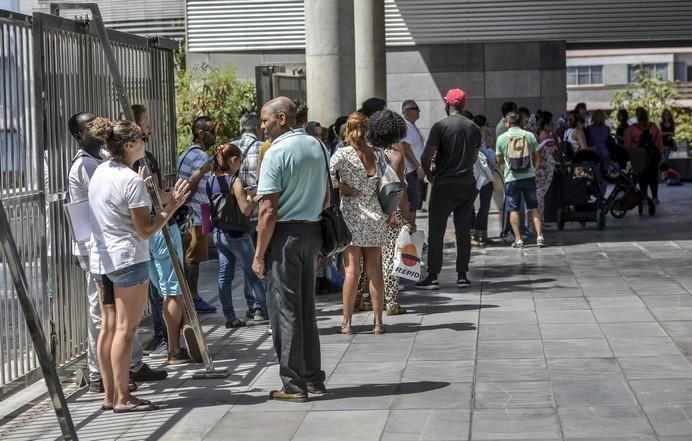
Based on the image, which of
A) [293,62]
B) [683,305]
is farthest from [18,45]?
[293,62]

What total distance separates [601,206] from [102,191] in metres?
12.0

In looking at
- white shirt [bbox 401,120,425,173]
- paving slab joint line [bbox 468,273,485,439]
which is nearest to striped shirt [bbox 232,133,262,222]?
paving slab joint line [bbox 468,273,485,439]

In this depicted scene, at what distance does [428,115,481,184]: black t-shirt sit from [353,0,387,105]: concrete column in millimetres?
8287

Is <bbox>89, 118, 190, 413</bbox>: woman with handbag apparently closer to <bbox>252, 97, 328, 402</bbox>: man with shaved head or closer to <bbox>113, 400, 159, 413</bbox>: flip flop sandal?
<bbox>113, 400, 159, 413</bbox>: flip flop sandal

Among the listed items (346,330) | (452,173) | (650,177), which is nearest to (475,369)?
(346,330)

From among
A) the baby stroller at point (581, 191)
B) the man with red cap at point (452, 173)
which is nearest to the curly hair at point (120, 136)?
the man with red cap at point (452, 173)

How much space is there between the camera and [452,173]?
1283cm

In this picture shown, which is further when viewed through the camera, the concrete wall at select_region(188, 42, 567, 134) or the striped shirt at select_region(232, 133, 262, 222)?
the concrete wall at select_region(188, 42, 567, 134)

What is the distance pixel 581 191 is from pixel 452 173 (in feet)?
17.9

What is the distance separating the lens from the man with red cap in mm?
12805

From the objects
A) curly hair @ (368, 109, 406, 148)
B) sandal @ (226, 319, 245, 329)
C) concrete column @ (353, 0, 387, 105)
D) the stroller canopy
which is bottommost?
sandal @ (226, 319, 245, 329)

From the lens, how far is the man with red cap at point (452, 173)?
12.8 metres

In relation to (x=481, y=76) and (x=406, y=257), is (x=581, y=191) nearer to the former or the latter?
(x=481, y=76)

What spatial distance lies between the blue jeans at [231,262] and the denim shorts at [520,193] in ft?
19.4
